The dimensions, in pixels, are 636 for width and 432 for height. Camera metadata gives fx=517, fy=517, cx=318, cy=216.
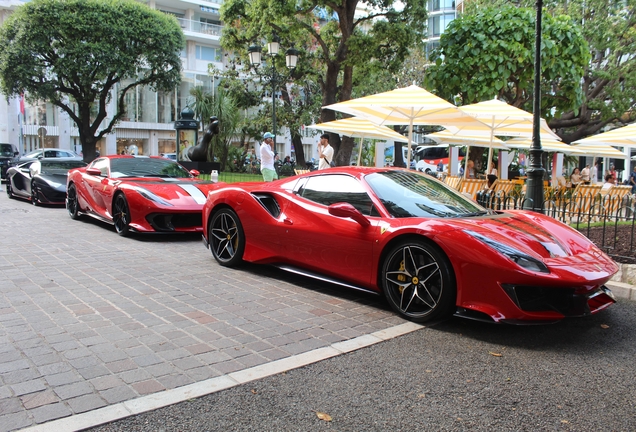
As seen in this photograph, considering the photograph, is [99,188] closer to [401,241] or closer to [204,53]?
[401,241]

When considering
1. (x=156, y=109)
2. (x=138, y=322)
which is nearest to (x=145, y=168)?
(x=138, y=322)

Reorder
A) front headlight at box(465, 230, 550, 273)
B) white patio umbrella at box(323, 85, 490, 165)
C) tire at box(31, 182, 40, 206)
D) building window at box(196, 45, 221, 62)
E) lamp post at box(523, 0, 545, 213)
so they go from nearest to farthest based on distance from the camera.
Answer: front headlight at box(465, 230, 550, 273) → lamp post at box(523, 0, 545, 213) → white patio umbrella at box(323, 85, 490, 165) → tire at box(31, 182, 40, 206) → building window at box(196, 45, 221, 62)

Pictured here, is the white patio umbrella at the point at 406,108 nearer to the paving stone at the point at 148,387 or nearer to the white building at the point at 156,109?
the paving stone at the point at 148,387

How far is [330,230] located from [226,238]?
1787mm

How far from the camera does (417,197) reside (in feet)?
16.3

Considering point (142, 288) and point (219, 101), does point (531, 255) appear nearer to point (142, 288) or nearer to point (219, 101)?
point (142, 288)

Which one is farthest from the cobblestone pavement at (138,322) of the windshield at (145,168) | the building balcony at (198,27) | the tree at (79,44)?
the building balcony at (198,27)

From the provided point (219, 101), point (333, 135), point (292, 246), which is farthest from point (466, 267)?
point (219, 101)

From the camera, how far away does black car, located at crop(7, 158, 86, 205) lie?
40.9 ft

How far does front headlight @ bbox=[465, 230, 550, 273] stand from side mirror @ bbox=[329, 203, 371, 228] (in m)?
1.06

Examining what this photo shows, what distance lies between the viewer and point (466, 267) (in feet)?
13.1

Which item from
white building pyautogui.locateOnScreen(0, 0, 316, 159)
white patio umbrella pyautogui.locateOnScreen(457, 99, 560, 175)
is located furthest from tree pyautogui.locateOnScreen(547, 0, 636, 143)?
white building pyautogui.locateOnScreen(0, 0, 316, 159)

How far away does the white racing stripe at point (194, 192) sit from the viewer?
27.0ft

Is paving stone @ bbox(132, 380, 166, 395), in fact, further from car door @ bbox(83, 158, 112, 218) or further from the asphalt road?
car door @ bbox(83, 158, 112, 218)
